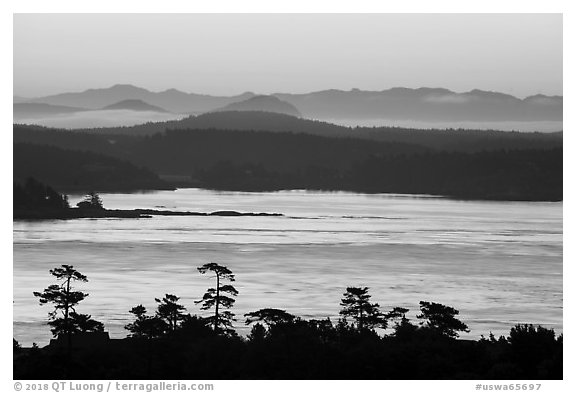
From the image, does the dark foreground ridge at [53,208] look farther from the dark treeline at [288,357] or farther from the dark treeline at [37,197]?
the dark treeline at [288,357]

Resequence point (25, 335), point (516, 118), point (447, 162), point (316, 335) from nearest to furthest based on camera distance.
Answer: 1. point (316, 335)
2. point (25, 335)
3. point (516, 118)
4. point (447, 162)

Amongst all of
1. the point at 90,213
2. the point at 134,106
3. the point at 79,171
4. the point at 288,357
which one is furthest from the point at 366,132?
the point at 288,357

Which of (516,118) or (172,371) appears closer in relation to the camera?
(172,371)

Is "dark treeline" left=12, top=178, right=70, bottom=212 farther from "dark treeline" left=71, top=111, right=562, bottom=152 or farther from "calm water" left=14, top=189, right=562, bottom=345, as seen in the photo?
"dark treeline" left=71, top=111, right=562, bottom=152

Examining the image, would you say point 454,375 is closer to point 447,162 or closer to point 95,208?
point 95,208

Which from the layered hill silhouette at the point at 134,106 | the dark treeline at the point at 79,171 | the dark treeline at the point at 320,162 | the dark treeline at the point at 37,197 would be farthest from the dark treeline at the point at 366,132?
the dark treeline at the point at 37,197
